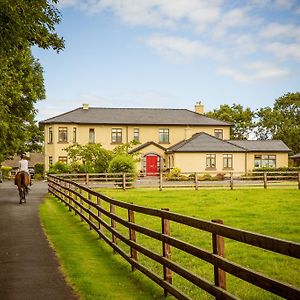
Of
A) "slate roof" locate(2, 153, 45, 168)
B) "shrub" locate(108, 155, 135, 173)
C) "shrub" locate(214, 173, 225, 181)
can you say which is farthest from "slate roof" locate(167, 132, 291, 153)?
"slate roof" locate(2, 153, 45, 168)

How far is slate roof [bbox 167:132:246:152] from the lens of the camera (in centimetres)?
5765

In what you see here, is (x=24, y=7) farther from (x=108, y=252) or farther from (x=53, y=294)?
(x=53, y=294)

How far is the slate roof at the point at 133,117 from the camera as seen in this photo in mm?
62375

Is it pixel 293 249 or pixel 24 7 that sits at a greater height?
pixel 24 7

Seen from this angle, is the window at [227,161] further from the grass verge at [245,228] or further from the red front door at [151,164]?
the grass verge at [245,228]

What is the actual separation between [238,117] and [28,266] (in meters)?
88.4

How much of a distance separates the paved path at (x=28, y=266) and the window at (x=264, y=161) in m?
48.5

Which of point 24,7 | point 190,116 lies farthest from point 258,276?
point 190,116

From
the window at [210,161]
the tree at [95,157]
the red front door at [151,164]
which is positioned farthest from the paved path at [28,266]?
the red front door at [151,164]

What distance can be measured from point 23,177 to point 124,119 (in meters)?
40.4

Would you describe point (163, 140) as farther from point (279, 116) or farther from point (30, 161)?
point (30, 161)

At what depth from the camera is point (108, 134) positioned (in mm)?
62688

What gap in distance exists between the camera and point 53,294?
737cm

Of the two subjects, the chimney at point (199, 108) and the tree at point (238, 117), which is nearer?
the chimney at point (199, 108)
